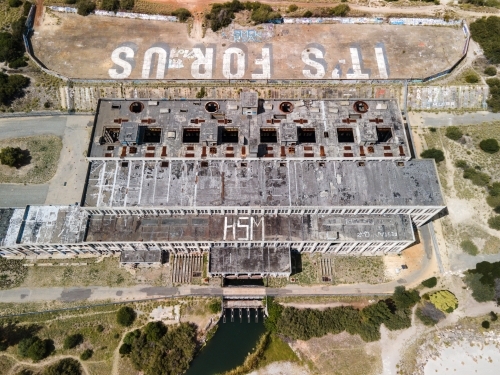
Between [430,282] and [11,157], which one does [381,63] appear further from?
[11,157]

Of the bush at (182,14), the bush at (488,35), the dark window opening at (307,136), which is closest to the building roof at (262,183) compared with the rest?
the dark window opening at (307,136)

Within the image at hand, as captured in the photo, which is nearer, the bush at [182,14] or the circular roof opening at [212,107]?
the circular roof opening at [212,107]

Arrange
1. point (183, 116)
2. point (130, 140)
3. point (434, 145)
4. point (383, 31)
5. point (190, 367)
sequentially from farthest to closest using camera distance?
1. point (383, 31)
2. point (434, 145)
3. point (183, 116)
4. point (130, 140)
5. point (190, 367)

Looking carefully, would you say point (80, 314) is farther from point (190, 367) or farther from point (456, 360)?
point (456, 360)

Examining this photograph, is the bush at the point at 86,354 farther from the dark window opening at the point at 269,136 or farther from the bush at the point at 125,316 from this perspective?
the dark window opening at the point at 269,136

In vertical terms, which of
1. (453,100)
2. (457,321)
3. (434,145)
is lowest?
(457,321)

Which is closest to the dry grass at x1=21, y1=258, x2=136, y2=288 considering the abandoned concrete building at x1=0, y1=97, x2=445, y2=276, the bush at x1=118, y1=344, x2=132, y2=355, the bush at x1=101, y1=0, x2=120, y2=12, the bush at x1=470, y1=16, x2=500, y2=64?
the abandoned concrete building at x1=0, y1=97, x2=445, y2=276

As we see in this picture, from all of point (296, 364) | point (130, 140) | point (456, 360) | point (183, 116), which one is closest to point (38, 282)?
point (130, 140)

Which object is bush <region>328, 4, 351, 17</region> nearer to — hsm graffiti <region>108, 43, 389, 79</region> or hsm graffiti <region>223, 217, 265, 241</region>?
hsm graffiti <region>108, 43, 389, 79</region>
